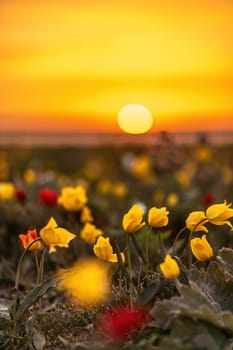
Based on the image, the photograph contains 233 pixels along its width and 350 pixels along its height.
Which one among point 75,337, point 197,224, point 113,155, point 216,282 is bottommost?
point 75,337

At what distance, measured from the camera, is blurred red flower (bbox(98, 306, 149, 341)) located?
3238mm

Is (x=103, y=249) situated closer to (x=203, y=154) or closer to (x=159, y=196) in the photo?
(x=159, y=196)

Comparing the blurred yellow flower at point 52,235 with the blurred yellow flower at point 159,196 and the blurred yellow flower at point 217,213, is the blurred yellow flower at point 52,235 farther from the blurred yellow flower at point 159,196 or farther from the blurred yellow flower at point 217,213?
the blurred yellow flower at point 159,196

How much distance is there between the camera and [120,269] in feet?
12.1

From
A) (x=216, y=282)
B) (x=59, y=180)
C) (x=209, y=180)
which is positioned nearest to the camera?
(x=216, y=282)

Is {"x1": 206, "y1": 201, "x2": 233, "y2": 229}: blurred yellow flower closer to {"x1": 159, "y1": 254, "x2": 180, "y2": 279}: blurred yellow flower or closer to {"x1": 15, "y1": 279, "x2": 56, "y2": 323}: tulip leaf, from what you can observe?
{"x1": 159, "y1": 254, "x2": 180, "y2": 279}: blurred yellow flower

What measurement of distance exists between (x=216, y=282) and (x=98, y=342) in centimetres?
59

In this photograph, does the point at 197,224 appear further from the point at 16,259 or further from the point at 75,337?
the point at 16,259

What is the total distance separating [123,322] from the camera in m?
3.24

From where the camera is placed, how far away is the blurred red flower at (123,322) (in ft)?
10.6

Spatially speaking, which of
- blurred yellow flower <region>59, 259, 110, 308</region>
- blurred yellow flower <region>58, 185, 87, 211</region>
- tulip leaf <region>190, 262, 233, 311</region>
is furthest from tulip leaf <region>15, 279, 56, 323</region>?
blurred yellow flower <region>58, 185, 87, 211</region>

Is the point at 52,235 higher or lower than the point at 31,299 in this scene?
higher

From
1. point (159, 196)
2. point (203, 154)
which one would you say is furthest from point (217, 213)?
point (203, 154)

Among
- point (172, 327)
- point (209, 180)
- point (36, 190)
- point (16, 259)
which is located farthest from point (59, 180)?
point (172, 327)
